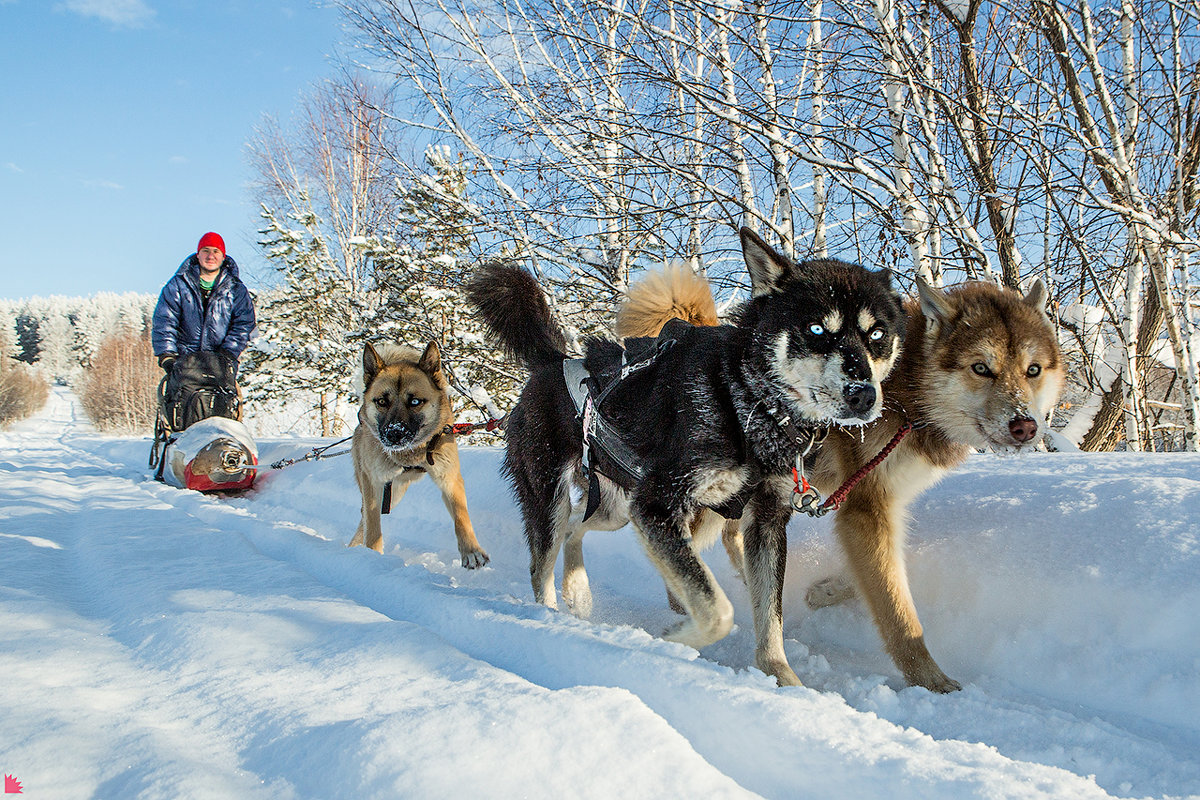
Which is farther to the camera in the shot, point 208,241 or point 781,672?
point 208,241

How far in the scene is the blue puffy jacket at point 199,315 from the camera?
6.62 meters

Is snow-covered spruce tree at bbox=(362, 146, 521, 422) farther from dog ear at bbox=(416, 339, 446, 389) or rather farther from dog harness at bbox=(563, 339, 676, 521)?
dog harness at bbox=(563, 339, 676, 521)

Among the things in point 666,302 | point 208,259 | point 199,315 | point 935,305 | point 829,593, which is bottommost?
point 829,593

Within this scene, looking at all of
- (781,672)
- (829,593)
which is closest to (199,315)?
(829,593)

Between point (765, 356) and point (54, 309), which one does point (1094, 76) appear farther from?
point (54, 309)

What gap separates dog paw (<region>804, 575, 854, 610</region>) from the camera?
2.83 m

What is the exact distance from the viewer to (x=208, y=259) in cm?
676

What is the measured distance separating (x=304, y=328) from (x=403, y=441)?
1940 centimetres

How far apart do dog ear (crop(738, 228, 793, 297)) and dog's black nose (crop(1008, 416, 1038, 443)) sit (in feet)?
2.97

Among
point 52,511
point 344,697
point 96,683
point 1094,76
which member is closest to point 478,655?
point 344,697

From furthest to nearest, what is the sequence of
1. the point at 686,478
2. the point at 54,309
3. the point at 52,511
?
the point at 54,309
the point at 52,511
the point at 686,478

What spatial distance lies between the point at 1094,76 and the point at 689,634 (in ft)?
16.6

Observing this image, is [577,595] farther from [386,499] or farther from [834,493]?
[386,499]

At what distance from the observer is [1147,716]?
188 cm
